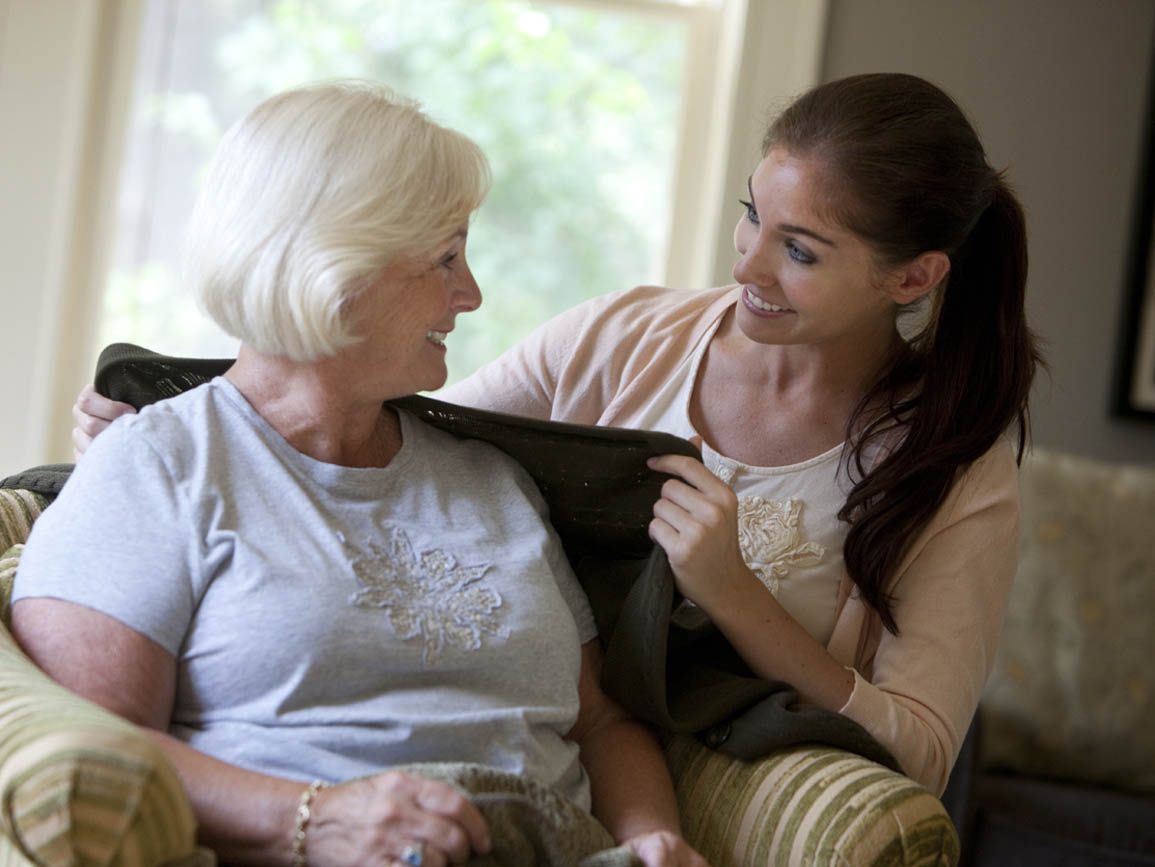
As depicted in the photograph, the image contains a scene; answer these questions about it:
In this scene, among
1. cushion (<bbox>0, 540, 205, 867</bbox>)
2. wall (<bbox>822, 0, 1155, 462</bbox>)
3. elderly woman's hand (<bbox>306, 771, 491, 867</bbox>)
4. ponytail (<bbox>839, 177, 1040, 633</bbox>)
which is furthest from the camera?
wall (<bbox>822, 0, 1155, 462</bbox>)

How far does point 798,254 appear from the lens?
170cm

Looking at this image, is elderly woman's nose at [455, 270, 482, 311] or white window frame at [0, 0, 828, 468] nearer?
elderly woman's nose at [455, 270, 482, 311]

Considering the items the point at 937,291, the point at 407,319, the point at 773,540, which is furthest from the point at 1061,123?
the point at 407,319

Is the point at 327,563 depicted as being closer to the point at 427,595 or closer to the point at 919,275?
the point at 427,595

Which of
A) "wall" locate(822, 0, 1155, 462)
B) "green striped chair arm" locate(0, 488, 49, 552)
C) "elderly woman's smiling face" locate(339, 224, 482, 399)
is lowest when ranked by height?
"green striped chair arm" locate(0, 488, 49, 552)

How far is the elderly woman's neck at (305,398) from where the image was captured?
140cm

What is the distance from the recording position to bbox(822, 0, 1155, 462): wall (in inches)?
118

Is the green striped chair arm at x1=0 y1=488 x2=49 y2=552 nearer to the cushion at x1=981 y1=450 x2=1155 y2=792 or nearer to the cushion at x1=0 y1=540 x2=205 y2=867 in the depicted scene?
the cushion at x1=0 y1=540 x2=205 y2=867

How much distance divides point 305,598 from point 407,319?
339mm

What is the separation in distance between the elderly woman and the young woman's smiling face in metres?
0.43

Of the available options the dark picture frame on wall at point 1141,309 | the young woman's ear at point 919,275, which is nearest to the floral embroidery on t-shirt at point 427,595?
the young woman's ear at point 919,275

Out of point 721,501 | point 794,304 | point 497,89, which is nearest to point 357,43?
point 497,89

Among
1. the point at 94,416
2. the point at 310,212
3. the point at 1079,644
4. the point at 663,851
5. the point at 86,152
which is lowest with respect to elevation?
the point at 1079,644

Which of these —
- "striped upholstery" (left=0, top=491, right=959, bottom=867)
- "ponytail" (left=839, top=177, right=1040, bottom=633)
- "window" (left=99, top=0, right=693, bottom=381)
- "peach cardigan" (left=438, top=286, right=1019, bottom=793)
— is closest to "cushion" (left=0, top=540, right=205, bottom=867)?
"striped upholstery" (left=0, top=491, right=959, bottom=867)
